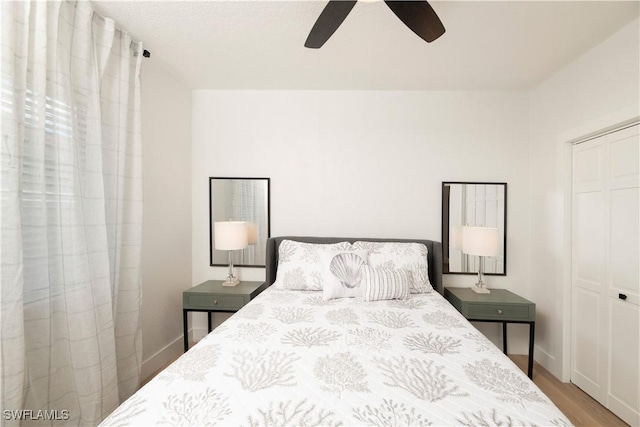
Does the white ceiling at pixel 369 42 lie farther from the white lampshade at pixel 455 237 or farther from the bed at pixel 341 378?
the bed at pixel 341 378

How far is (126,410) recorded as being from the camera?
0.90 meters

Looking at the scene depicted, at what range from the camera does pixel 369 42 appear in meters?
1.99

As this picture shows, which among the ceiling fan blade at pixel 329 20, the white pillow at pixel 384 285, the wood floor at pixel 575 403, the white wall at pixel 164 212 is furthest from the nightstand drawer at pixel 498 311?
the white wall at pixel 164 212

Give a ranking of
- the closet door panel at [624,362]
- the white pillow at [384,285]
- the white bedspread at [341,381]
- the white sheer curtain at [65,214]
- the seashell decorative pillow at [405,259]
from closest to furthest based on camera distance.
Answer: the white bedspread at [341,381]
the white sheer curtain at [65,214]
the closet door panel at [624,362]
the white pillow at [384,285]
the seashell decorative pillow at [405,259]

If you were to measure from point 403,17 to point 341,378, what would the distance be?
171cm

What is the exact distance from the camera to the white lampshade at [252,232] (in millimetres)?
2854

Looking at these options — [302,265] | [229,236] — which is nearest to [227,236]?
[229,236]

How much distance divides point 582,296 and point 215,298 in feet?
9.80

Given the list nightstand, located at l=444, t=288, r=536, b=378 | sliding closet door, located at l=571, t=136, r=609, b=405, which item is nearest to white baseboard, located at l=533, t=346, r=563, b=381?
sliding closet door, located at l=571, t=136, r=609, b=405

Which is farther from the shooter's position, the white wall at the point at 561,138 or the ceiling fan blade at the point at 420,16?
the white wall at the point at 561,138

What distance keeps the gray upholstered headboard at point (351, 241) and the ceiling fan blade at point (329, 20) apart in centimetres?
164

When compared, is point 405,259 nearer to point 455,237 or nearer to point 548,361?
point 455,237

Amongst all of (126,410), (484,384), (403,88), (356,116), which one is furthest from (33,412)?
(403,88)

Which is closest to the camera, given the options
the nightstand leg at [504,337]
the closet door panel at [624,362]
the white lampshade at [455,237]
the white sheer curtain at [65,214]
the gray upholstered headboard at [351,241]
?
the white sheer curtain at [65,214]
